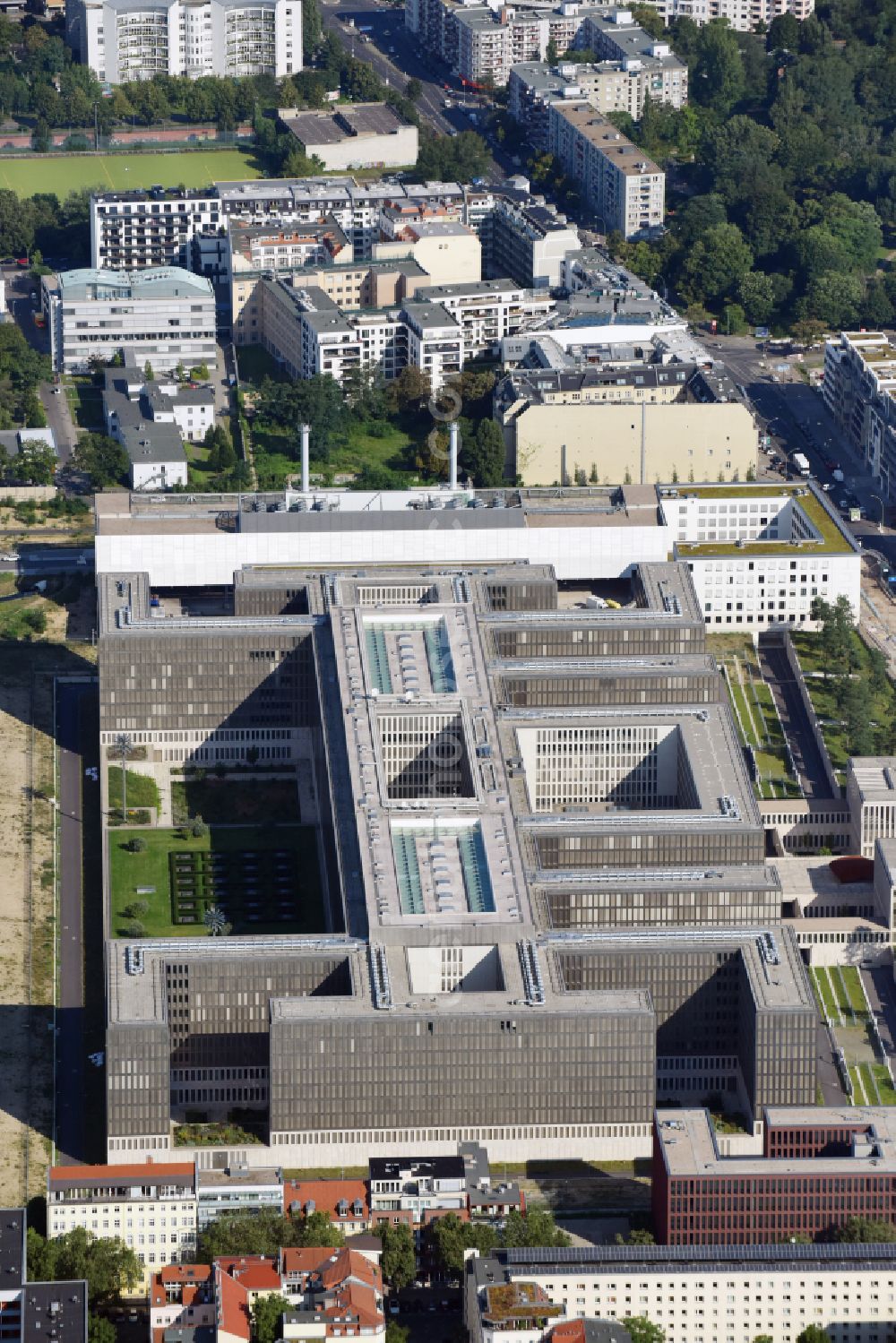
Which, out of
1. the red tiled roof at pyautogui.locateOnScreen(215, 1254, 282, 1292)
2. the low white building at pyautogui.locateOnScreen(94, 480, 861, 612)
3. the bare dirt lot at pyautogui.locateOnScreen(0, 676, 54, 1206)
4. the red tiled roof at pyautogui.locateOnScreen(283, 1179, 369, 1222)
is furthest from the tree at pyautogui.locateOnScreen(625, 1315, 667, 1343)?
the low white building at pyautogui.locateOnScreen(94, 480, 861, 612)

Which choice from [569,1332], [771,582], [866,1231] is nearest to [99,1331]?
[569,1332]

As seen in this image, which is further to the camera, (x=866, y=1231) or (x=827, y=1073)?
(x=827, y=1073)

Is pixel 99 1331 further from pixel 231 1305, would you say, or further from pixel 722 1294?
pixel 722 1294

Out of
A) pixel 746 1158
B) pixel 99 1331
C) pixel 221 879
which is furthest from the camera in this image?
pixel 221 879

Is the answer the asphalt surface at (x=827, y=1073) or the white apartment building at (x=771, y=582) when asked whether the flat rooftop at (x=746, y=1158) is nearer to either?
the asphalt surface at (x=827, y=1073)

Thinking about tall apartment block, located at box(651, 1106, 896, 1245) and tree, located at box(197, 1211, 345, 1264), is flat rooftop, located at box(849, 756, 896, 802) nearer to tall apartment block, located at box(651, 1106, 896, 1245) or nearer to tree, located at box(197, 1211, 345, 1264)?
tall apartment block, located at box(651, 1106, 896, 1245)

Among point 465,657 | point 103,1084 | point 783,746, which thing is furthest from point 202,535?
point 103,1084

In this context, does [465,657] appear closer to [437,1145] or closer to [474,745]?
[474,745]
